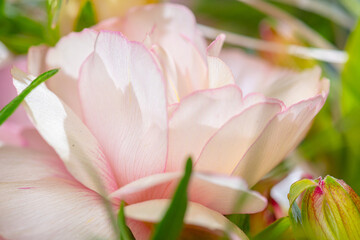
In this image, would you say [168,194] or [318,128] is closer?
[168,194]

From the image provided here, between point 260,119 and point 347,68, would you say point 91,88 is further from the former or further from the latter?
point 347,68

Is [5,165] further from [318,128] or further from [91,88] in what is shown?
[318,128]

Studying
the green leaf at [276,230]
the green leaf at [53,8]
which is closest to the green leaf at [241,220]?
the green leaf at [276,230]

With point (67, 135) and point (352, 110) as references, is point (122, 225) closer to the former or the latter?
point (67, 135)

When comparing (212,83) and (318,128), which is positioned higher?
(212,83)

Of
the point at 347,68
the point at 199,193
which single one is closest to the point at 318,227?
Result: the point at 199,193

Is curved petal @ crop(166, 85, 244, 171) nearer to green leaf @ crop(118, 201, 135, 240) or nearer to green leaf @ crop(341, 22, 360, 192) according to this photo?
green leaf @ crop(118, 201, 135, 240)

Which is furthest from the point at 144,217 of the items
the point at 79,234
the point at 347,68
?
the point at 347,68

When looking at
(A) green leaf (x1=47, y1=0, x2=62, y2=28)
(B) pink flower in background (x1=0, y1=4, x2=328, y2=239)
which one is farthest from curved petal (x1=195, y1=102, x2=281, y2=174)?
(A) green leaf (x1=47, y1=0, x2=62, y2=28)
